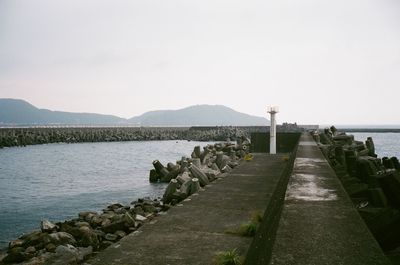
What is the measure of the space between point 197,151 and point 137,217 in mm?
12567

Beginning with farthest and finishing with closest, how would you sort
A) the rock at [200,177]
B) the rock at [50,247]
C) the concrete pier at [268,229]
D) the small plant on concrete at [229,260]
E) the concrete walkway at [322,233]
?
the rock at [200,177] → the rock at [50,247] → the small plant on concrete at [229,260] → the concrete pier at [268,229] → the concrete walkway at [322,233]

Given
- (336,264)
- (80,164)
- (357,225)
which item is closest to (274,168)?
(357,225)

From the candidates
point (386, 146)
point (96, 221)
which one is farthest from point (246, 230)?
point (386, 146)

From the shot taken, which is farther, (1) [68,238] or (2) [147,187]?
(2) [147,187]

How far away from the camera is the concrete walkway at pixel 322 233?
2.20 meters

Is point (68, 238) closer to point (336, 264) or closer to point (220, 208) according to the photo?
point (220, 208)

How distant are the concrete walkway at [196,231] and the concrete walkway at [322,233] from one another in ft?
3.60

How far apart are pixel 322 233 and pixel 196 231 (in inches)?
103

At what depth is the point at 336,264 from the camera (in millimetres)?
2127

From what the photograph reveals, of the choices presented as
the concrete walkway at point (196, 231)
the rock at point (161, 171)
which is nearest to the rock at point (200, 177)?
the concrete walkway at point (196, 231)

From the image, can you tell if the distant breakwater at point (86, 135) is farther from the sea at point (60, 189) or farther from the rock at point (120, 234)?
the rock at point (120, 234)

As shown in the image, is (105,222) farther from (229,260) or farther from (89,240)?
(229,260)

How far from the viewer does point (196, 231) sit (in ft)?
16.6

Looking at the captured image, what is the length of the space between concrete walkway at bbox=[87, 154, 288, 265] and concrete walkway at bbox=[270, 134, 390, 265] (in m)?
1.10
